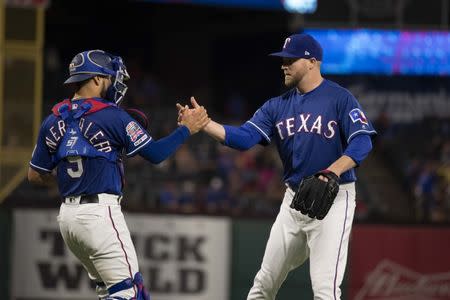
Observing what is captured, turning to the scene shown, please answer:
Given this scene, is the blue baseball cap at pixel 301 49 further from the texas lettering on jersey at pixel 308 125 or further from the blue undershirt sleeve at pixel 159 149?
the blue undershirt sleeve at pixel 159 149

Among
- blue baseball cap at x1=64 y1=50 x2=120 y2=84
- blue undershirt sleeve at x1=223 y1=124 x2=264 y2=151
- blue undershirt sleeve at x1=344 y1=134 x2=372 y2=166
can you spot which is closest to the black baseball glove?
blue undershirt sleeve at x1=344 y1=134 x2=372 y2=166

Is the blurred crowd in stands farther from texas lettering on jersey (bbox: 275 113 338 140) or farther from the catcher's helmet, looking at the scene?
the catcher's helmet

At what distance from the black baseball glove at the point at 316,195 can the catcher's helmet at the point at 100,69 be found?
1242mm

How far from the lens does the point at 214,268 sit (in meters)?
8.98

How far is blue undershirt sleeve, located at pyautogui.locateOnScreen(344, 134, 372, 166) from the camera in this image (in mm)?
5754

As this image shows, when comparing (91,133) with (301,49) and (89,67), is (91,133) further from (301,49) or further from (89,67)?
(301,49)

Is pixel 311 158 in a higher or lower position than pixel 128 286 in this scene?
higher

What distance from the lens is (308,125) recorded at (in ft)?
19.9

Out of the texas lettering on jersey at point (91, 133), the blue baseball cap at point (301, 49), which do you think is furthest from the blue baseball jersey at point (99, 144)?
the blue baseball cap at point (301, 49)

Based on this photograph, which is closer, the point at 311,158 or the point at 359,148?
the point at 359,148

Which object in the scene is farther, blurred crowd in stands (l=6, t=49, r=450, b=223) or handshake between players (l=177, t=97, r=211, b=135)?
blurred crowd in stands (l=6, t=49, r=450, b=223)

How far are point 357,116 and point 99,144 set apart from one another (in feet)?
5.24

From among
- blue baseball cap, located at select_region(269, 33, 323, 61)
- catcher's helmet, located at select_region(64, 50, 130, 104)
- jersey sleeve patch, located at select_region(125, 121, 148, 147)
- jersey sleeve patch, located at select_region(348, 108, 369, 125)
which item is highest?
blue baseball cap, located at select_region(269, 33, 323, 61)

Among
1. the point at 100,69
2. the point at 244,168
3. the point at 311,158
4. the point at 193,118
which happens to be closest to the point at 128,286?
the point at 193,118
